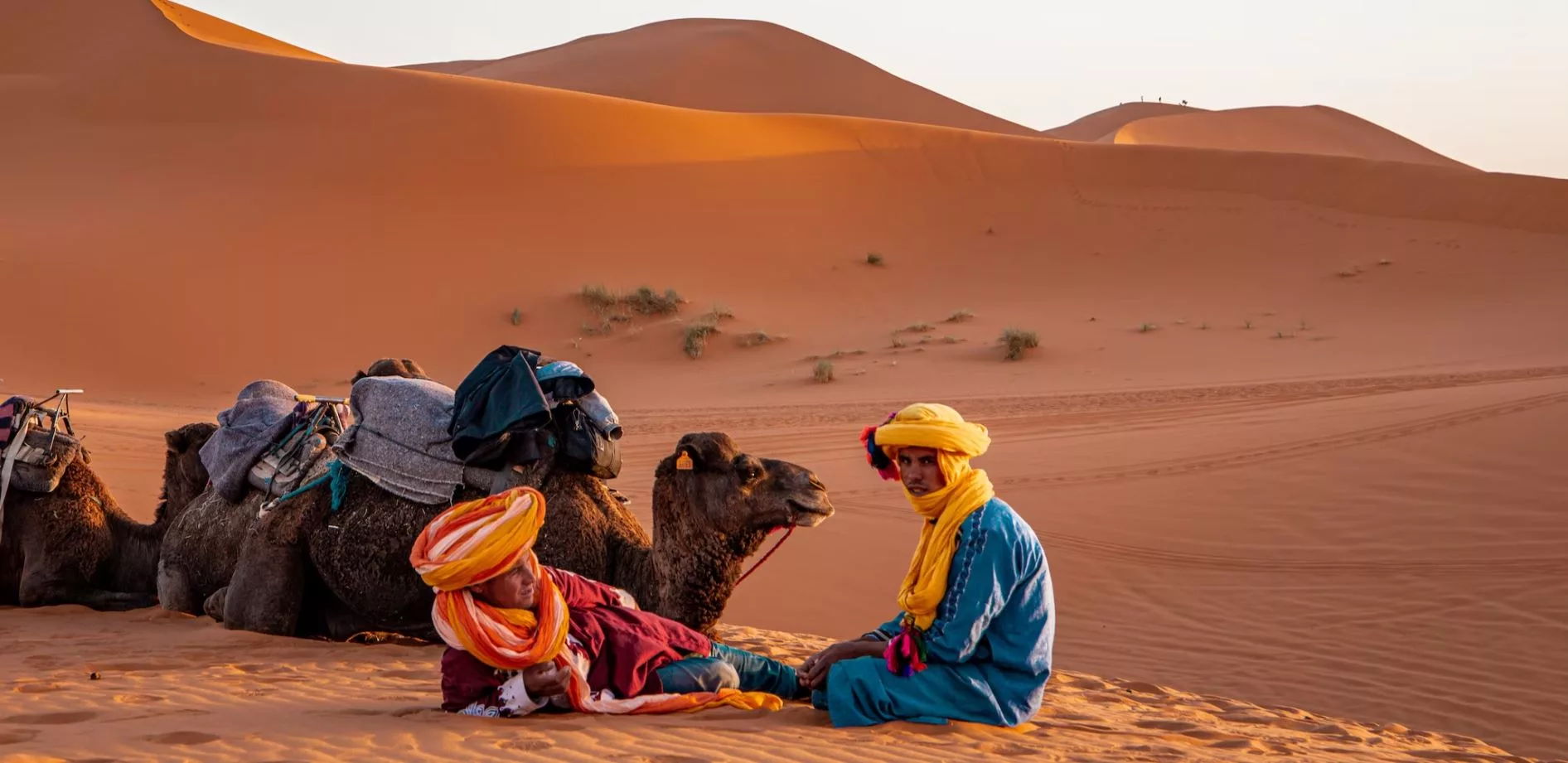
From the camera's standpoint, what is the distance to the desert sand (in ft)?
19.9

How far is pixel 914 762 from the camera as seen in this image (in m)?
4.36

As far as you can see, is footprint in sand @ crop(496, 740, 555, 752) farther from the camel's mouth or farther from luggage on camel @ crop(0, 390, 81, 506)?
luggage on camel @ crop(0, 390, 81, 506)

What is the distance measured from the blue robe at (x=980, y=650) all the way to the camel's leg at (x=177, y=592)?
4.15m

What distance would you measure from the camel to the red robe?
0.88m

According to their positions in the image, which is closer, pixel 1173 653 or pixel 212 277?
pixel 1173 653

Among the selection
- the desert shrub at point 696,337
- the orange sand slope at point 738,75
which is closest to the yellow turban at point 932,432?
the desert shrub at point 696,337

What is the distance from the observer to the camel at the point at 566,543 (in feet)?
19.1

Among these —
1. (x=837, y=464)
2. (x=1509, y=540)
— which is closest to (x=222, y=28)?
(x=837, y=464)

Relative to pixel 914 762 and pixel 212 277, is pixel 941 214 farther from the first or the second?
pixel 914 762

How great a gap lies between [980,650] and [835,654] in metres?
0.53

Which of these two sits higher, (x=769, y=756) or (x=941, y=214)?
(x=941, y=214)

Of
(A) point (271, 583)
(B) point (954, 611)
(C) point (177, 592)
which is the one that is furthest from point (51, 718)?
(B) point (954, 611)

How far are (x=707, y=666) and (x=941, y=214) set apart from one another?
112 feet

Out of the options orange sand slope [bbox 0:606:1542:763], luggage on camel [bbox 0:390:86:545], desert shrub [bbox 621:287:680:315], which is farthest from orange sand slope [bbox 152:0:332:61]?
orange sand slope [bbox 0:606:1542:763]
